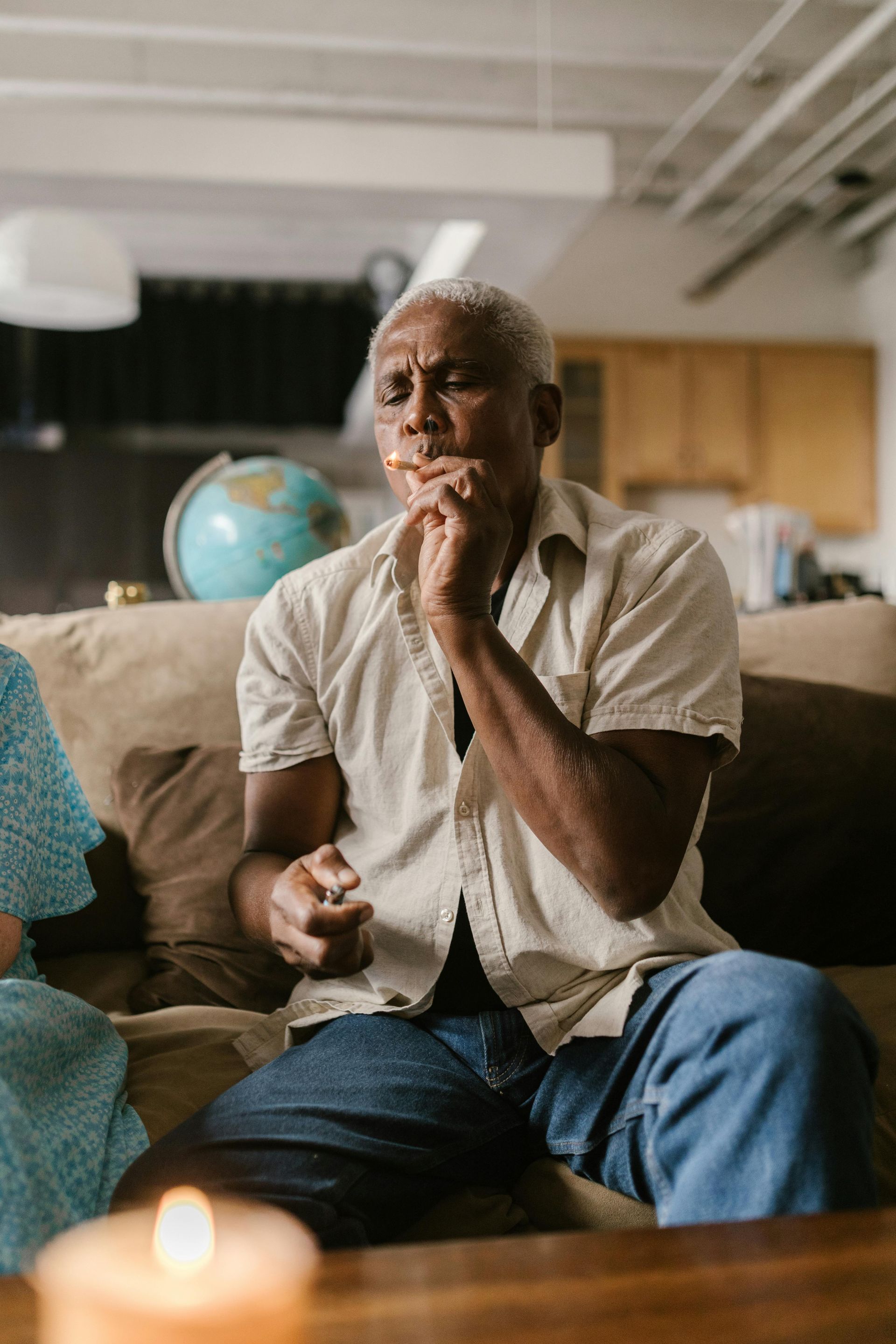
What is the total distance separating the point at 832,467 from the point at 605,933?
6.04 meters

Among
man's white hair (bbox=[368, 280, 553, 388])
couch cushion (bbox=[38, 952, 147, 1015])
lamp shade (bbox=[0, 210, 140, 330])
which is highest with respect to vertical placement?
lamp shade (bbox=[0, 210, 140, 330])

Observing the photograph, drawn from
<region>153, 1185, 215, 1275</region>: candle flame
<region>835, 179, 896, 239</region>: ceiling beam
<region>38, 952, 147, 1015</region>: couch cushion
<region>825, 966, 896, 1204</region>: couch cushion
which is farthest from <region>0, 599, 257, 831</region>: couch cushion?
<region>835, 179, 896, 239</region>: ceiling beam

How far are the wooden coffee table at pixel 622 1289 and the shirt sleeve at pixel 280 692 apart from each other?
2.20ft

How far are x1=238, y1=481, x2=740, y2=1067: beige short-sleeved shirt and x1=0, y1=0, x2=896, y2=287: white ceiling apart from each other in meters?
3.17

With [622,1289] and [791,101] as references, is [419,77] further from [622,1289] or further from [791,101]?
[622,1289]

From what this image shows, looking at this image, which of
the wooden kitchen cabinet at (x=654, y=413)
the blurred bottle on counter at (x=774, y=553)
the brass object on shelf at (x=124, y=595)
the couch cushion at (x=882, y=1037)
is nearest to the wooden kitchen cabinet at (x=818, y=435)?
the wooden kitchen cabinet at (x=654, y=413)

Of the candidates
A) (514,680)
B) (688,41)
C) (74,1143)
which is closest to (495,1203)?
(74,1143)

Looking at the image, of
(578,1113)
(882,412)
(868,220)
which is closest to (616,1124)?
(578,1113)

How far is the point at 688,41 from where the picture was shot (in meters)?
4.45

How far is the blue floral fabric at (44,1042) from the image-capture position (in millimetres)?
807

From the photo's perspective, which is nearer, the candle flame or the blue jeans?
the candle flame

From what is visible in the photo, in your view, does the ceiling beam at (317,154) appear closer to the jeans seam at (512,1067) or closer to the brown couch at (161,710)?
the brown couch at (161,710)

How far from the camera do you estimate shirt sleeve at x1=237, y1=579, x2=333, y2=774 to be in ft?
4.01

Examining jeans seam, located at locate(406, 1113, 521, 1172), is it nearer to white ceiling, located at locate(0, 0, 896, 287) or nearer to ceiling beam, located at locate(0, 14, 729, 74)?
white ceiling, located at locate(0, 0, 896, 287)
